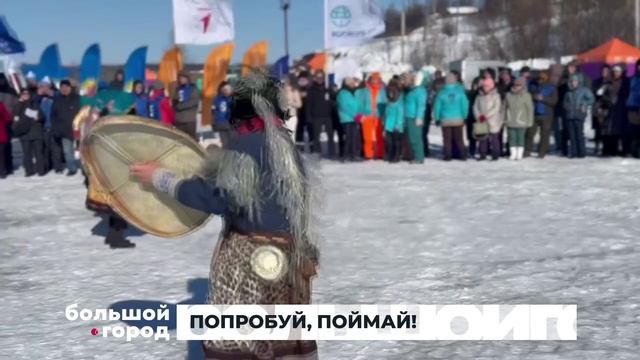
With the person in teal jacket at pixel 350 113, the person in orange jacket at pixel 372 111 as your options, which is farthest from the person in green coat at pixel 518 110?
the person in teal jacket at pixel 350 113

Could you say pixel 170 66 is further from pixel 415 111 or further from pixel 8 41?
pixel 415 111

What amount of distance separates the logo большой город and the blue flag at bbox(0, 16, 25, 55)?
748cm

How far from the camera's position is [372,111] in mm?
15734

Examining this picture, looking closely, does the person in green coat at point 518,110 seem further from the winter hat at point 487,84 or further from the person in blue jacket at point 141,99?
the person in blue jacket at point 141,99

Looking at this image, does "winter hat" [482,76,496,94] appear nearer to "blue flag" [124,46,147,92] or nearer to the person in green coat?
the person in green coat

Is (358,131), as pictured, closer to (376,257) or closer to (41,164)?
(41,164)

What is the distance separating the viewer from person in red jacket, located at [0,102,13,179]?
46.4 feet

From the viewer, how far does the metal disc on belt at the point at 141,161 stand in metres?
3.74

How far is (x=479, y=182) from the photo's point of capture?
12.5 m

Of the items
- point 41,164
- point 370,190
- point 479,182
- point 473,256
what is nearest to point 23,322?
point 473,256

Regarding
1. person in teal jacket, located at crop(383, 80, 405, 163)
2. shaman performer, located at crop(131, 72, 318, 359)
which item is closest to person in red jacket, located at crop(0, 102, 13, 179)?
person in teal jacket, located at crop(383, 80, 405, 163)

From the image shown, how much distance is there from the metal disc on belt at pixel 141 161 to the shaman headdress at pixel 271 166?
417 millimetres

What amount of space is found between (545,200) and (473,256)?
3.43 m

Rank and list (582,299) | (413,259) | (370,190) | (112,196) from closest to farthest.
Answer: (112,196) < (582,299) < (413,259) < (370,190)
